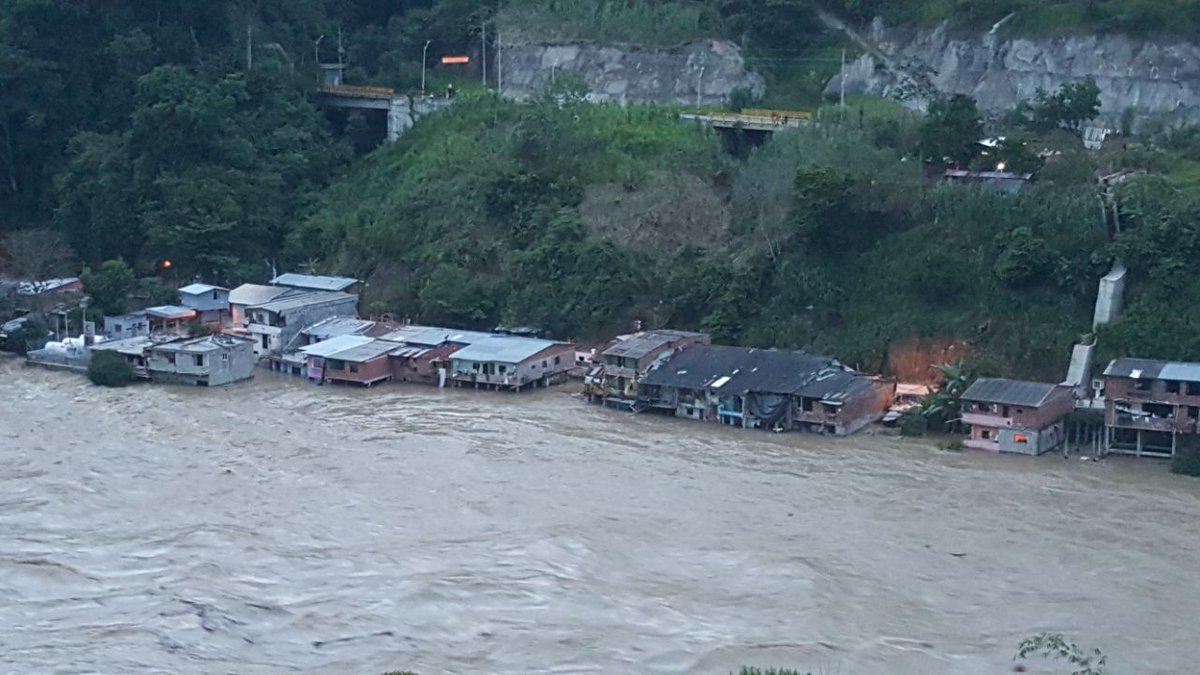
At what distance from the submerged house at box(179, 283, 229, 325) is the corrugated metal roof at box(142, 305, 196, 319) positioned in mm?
193

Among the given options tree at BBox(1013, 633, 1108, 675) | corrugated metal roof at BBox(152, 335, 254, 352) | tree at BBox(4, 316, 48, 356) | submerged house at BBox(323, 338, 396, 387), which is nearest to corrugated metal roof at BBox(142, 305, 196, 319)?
corrugated metal roof at BBox(152, 335, 254, 352)

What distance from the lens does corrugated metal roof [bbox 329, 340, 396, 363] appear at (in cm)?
2214

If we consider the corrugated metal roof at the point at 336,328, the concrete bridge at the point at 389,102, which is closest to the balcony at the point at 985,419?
the corrugated metal roof at the point at 336,328

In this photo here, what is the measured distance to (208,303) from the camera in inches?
982

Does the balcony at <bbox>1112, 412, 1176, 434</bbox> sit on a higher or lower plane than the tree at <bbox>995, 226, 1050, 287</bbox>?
lower

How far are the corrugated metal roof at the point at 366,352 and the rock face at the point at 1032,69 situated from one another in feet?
34.8

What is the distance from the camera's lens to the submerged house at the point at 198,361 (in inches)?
875

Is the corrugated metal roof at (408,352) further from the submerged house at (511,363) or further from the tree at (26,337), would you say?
the tree at (26,337)

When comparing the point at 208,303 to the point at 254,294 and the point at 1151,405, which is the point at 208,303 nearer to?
the point at 254,294

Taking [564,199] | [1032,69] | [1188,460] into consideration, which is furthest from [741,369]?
[1032,69]

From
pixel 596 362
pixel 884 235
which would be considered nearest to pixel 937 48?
pixel 884 235

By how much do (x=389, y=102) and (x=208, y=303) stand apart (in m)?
7.45

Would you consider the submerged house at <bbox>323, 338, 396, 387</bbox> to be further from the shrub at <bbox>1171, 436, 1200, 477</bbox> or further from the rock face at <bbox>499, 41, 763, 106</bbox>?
the shrub at <bbox>1171, 436, 1200, 477</bbox>

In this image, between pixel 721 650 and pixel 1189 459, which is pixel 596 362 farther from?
pixel 721 650
